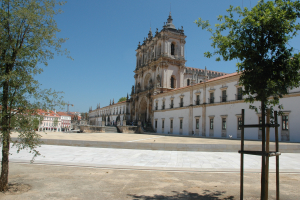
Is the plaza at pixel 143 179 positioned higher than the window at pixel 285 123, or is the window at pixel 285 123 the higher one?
the window at pixel 285 123

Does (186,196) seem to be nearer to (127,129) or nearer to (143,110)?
(127,129)

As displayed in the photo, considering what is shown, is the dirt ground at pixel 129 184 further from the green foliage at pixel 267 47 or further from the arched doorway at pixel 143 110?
the arched doorway at pixel 143 110

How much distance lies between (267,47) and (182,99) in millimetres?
38067

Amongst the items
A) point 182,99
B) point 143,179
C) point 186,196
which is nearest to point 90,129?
point 182,99

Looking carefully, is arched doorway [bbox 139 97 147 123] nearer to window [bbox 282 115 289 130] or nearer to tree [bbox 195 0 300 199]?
window [bbox 282 115 289 130]

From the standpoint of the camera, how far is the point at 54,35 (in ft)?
23.8

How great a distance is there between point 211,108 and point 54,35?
3101cm

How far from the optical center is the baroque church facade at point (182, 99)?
93.3 ft

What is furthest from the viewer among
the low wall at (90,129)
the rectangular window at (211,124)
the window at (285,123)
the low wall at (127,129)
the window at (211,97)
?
the low wall at (127,129)

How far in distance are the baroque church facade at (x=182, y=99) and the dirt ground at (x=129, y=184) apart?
1977 cm

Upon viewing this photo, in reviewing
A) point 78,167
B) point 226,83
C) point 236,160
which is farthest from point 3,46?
point 226,83

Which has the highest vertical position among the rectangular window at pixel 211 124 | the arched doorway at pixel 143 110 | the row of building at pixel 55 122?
the arched doorway at pixel 143 110

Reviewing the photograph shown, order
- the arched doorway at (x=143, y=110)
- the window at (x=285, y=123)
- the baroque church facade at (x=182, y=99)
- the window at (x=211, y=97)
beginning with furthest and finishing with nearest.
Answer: the arched doorway at (x=143, y=110) → the window at (x=211, y=97) → the baroque church facade at (x=182, y=99) → the window at (x=285, y=123)

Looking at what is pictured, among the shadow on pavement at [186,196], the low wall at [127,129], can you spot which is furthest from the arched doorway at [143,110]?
the shadow on pavement at [186,196]
